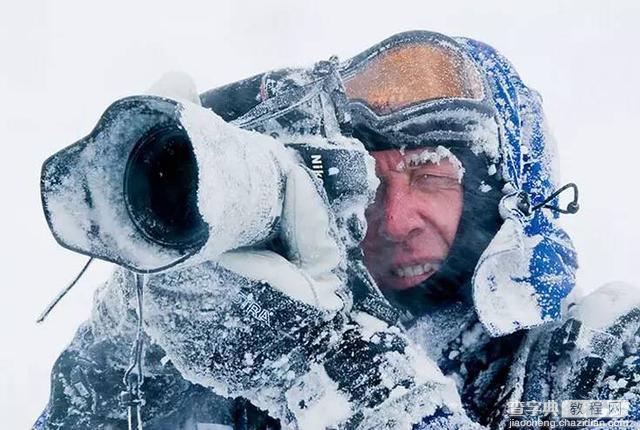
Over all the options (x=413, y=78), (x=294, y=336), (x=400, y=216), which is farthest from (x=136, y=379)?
(x=413, y=78)

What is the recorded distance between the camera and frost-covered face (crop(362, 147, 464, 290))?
2.09 metres

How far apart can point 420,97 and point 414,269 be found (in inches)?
19.8

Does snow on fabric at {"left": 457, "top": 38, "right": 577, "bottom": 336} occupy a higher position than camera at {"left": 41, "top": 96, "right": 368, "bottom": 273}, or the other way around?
camera at {"left": 41, "top": 96, "right": 368, "bottom": 273}

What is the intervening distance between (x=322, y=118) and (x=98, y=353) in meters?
0.78

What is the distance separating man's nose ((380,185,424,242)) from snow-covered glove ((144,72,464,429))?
0.70m

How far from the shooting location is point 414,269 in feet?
7.10

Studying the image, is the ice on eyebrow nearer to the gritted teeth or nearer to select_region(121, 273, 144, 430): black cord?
the gritted teeth

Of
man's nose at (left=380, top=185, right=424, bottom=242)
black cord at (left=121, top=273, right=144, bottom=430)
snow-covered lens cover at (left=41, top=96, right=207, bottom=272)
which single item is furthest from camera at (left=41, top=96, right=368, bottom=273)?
man's nose at (left=380, top=185, right=424, bottom=242)

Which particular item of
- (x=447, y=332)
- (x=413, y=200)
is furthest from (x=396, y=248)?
(x=447, y=332)

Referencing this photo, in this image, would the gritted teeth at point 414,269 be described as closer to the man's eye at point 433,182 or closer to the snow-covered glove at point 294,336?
the man's eye at point 433,182

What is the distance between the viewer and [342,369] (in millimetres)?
1312

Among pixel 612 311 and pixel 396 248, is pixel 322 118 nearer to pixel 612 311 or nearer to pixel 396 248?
pixel 396 248

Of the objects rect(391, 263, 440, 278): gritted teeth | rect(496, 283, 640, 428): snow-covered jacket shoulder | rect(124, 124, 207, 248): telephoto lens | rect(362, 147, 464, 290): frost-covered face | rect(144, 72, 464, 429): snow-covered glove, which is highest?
rect(124, 124, 207, 248): telephoto lens

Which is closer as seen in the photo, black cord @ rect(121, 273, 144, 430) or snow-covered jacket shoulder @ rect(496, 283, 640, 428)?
black cord @ rect(121, 273, 144, 430)
